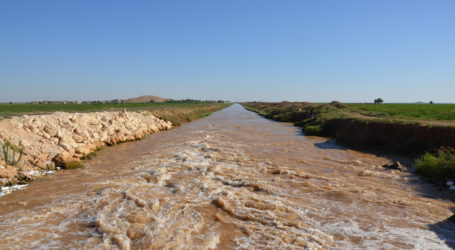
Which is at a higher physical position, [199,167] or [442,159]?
[442,159]

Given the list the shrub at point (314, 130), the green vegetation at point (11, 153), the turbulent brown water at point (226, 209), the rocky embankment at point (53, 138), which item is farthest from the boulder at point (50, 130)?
the shrub at point (314, 130)

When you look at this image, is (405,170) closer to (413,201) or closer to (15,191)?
(413,201)

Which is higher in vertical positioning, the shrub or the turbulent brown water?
the shrub

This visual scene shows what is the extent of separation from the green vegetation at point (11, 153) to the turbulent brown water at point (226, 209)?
4.48ft

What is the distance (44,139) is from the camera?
13.4 metres

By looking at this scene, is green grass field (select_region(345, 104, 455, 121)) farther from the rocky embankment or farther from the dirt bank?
the rocky embankment

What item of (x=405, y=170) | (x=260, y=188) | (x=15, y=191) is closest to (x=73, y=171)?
(x=15, y=191)

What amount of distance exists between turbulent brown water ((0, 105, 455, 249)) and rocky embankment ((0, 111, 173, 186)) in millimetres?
891

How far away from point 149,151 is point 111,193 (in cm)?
749

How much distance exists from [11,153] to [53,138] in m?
3.05

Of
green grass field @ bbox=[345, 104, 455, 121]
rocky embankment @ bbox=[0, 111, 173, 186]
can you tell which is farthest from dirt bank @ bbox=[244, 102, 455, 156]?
rocky embankment @ bbox=[0, 111, 173, 186]

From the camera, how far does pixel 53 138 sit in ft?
45.3

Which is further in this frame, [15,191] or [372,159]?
[372,159]

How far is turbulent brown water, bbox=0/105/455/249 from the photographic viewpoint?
5.83 meters
